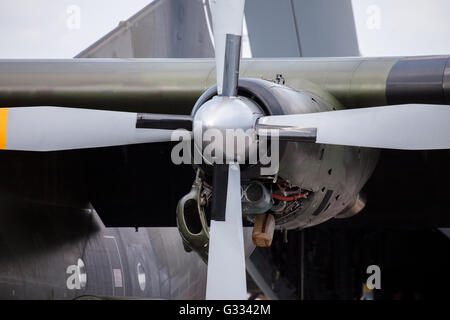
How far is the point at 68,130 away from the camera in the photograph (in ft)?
21.1

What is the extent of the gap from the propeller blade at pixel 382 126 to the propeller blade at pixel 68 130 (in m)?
1.16

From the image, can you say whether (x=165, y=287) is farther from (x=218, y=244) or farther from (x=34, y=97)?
(x=218, y=244)

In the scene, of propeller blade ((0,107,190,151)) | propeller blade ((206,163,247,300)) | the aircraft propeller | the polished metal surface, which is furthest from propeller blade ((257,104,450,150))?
propeller blade ((0,107,190,151))

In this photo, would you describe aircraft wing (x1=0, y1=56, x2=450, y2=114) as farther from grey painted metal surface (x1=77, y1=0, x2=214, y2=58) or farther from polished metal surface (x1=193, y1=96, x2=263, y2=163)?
grey painted metal surface (x1=77, y1=0, x2=214, y2=58)

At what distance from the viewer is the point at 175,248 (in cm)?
1119

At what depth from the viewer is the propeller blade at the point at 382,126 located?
225 inches

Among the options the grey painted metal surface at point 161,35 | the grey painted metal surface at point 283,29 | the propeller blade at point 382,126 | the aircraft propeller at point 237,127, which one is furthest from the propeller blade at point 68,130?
the grey painted metal surface at point 283,29

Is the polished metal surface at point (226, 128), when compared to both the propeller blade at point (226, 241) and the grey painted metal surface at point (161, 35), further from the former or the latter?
the grey painted metal surface at point (161, 35)

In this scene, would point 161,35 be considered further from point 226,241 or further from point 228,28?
point 226,241

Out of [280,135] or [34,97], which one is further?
[34,97]

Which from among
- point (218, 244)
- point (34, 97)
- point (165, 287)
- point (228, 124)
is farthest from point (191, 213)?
point (165, 287)
